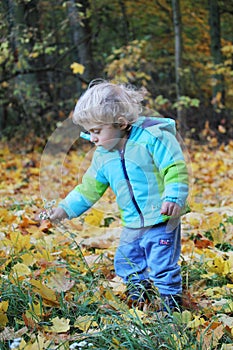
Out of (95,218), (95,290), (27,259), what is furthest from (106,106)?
(95,218)

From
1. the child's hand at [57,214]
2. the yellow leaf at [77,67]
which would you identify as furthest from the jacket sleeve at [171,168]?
the yellow leaf at [77,67]

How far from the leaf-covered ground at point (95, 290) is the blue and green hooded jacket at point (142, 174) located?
257mm

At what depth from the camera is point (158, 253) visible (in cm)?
217

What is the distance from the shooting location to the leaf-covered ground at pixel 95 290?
70.6 inches

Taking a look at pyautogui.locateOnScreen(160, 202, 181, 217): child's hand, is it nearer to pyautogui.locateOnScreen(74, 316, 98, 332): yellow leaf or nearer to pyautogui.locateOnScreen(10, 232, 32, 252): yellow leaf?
pyautogui.locateOnScreen(74, 316, 98, 332): yellow leaf

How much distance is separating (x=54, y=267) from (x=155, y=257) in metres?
0.57

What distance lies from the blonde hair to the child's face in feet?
0.09

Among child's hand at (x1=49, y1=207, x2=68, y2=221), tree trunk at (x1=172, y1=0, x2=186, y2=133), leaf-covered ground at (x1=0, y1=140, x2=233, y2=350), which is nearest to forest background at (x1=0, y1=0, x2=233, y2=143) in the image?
tree trunk at (x1=172, y1=0, x2=186, y2=133)

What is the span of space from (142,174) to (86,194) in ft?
1.07

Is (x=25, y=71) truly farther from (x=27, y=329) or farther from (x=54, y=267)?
(x=27, y=329)

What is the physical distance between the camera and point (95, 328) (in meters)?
1.92

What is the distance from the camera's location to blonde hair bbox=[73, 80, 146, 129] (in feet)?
6.77

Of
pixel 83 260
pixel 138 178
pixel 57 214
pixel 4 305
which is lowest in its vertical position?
pixel 83 260

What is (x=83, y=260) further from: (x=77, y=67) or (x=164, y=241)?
(x=77, y=67)
